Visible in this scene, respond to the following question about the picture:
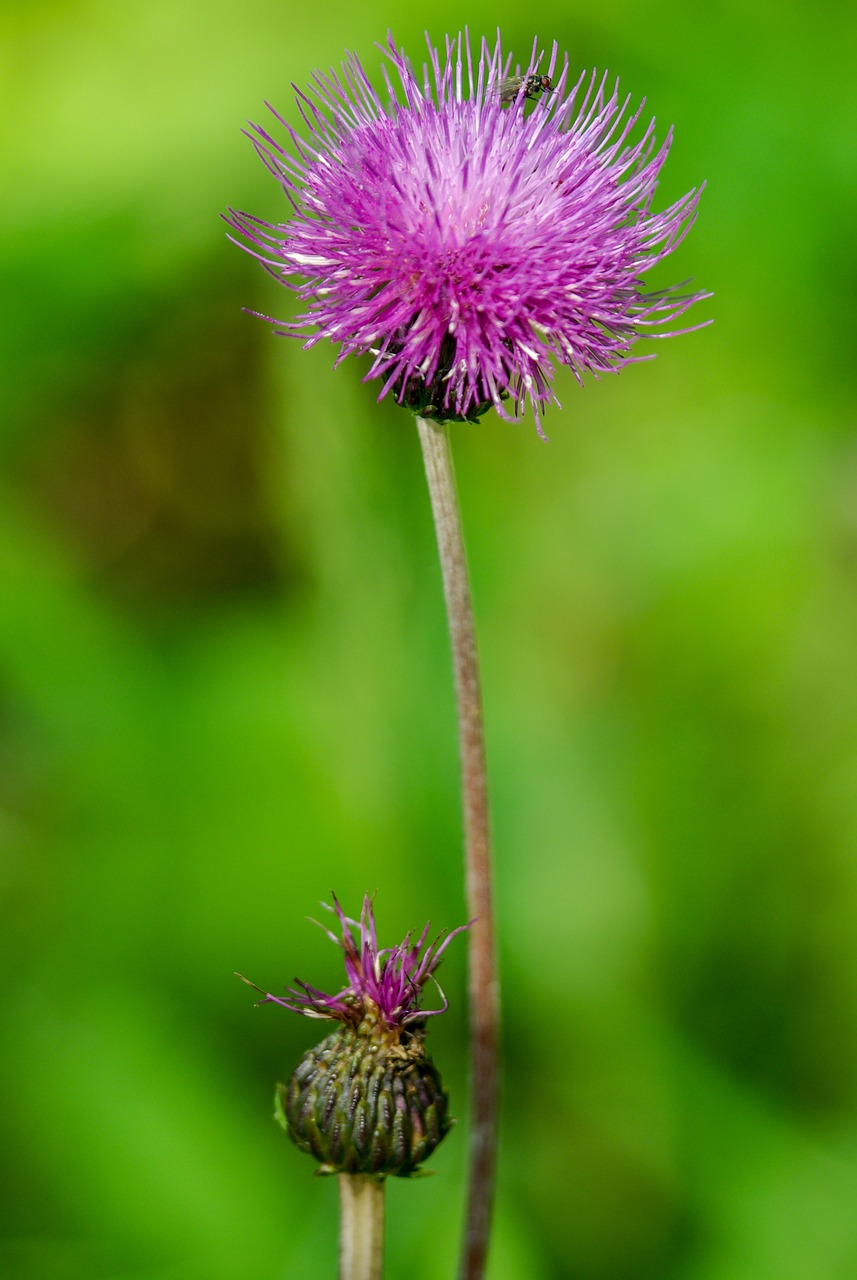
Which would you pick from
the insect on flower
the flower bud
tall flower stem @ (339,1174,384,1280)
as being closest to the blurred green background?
tall flower stem @ (339,1174,384,1280)

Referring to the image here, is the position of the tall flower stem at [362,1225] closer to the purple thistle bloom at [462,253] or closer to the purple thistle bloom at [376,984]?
the purple thistle bloom at [376,984]

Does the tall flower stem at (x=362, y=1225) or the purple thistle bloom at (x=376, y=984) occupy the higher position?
the purple thistle bloom at (x=376, y=984)

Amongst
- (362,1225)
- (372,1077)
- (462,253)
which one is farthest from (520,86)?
(362,1225)

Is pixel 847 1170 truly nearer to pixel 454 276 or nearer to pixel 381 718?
pixel 381 718

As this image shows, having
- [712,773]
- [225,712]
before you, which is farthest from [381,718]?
[712,773]

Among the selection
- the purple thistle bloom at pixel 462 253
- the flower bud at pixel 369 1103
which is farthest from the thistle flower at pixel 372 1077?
the purple thistle bloom at pixel 462 253

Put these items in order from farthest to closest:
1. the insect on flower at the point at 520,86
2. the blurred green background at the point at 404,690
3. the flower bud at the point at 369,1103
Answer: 1. the blurred green background at the point at 404,690
2. the insect on flower at the point at 520,86
3. the flower bud at the point at 369,1103
